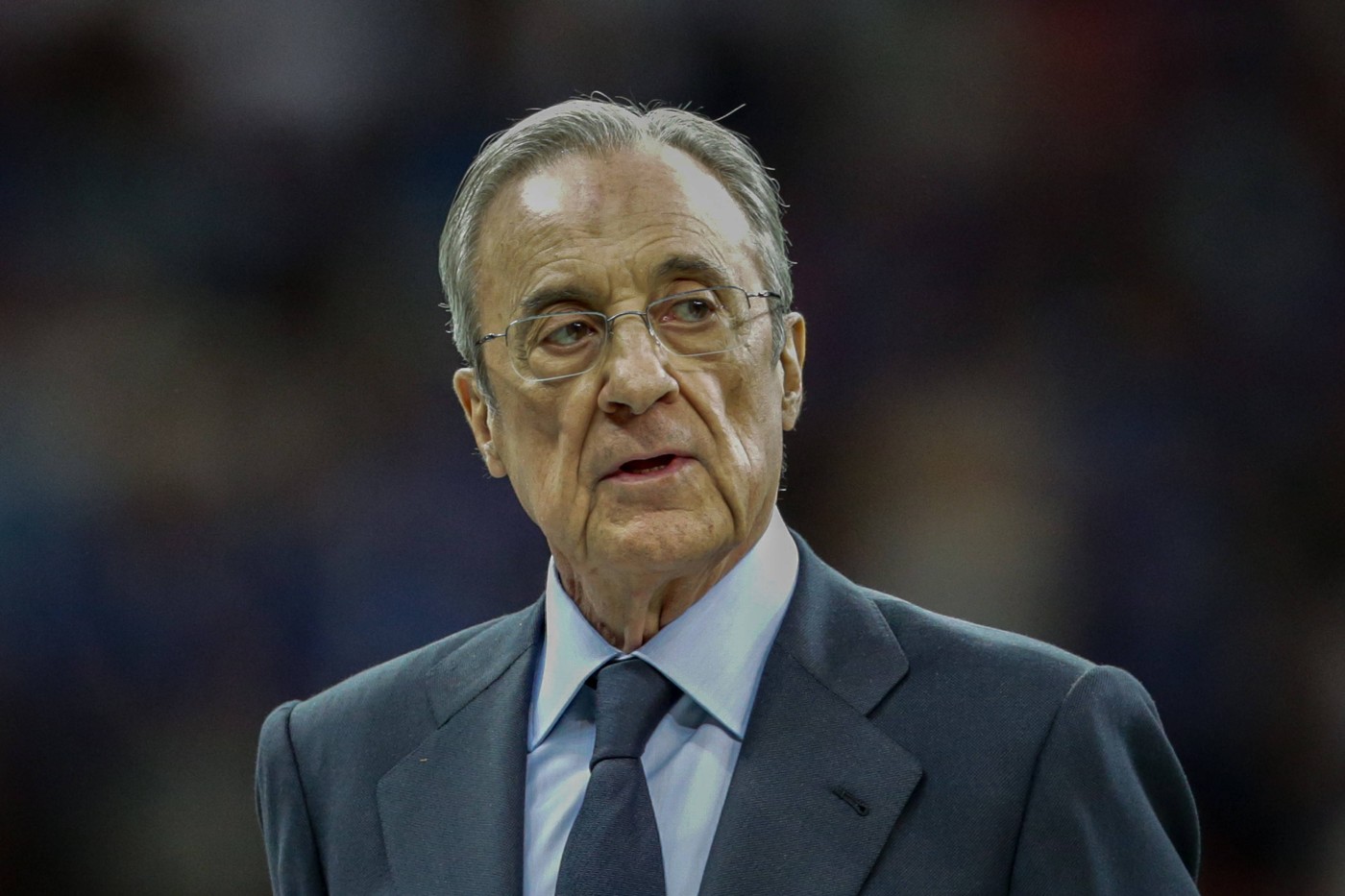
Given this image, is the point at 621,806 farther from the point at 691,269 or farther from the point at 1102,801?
the point at 691,269

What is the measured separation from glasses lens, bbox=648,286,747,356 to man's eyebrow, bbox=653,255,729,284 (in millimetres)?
16

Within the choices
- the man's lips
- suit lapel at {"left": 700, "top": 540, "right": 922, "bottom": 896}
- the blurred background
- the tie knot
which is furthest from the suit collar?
the blurred background

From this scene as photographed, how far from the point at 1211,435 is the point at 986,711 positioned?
115cm

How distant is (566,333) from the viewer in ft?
5.17

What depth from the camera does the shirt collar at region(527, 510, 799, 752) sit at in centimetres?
152

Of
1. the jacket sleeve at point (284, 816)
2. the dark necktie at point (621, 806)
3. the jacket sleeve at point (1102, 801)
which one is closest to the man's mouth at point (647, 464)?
the dark necktie at point (621, 806)

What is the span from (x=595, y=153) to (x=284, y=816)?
34.2 inches

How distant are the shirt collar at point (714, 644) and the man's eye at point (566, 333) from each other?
0.98ft

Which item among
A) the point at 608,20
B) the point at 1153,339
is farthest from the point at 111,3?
the point at 1153,339

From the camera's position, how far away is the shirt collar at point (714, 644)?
152 centimetres

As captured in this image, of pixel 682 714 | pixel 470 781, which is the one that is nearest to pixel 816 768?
pixel 682 714

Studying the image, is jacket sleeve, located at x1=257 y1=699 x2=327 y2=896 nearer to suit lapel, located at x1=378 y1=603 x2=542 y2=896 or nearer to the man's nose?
suit lapel, located at x1=378 y1=603 x2=542 y2=896

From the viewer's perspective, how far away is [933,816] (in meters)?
1.39

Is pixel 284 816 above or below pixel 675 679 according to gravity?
below
